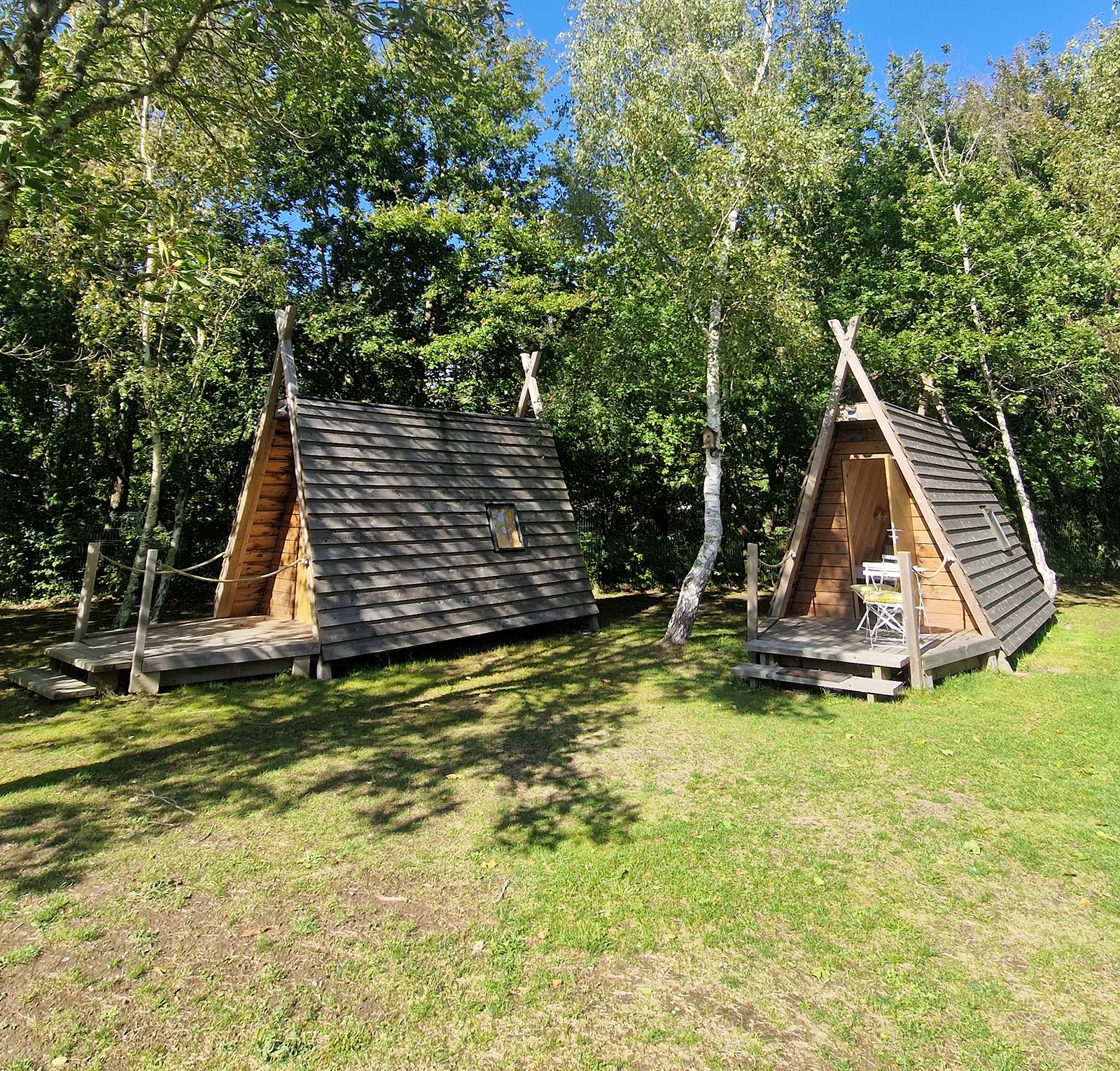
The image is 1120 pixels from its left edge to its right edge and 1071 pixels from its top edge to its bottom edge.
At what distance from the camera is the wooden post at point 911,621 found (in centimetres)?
734

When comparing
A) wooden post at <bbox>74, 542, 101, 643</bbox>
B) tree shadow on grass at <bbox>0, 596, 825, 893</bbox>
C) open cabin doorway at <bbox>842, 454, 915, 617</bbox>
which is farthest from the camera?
open cabin doorway at <bbox>842, 454, 915, 617</bbox>

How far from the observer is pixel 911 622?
24.2ft

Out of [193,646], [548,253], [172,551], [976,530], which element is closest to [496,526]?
[193,646]

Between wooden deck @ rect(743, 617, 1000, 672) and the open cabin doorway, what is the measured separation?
1276 millimetres

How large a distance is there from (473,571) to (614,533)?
23.1 feet

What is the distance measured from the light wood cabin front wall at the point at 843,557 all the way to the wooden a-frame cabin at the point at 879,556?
1cm

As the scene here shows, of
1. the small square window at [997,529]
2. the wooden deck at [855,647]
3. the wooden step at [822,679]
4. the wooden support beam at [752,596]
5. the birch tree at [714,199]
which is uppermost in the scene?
the birch tree at [714,199]

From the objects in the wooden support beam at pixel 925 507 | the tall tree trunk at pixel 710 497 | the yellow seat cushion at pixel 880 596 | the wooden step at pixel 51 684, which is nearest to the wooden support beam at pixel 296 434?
the wooden step at pixel 51 684

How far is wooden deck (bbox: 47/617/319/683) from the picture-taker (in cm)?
775

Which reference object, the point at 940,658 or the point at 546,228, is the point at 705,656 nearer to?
the point at 940,658

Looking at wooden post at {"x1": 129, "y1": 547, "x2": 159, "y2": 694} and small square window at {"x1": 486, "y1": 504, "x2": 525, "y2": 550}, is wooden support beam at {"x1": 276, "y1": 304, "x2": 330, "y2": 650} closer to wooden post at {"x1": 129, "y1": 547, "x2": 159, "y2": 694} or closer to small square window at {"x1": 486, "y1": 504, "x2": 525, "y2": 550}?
wooden post at {"x1": 129, "y1": 547, "x2": 159, "y2": 694}

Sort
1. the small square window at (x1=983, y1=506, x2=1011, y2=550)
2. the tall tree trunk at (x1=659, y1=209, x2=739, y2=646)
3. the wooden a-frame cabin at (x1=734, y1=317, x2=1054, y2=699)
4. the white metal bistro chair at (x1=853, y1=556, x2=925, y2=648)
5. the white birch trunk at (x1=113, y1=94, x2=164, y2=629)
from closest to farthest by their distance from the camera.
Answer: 1. the wooden a-frame cabin at (x1=734, y1=317, x2=1054, y2=699)
2. the white metal bistro chair at (x1=853, y1=556, x2=925, y2=648)
3. the tall tree trunk at (x1=659, y1=209, x2=739, y2=646)
4. the white birch trunk at (x1=113, y1=94, x2=164, y2=629)
5. the small square window at (x1=983, y1=506, x2=1011, y2=550)

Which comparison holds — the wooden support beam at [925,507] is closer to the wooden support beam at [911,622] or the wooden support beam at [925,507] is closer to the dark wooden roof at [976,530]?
the dark wooden roof at [976,530]

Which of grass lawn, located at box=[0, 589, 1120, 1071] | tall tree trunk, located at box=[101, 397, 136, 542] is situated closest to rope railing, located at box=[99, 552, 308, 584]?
grass lawn, located at box=[0, 589, 1120, 1071]
